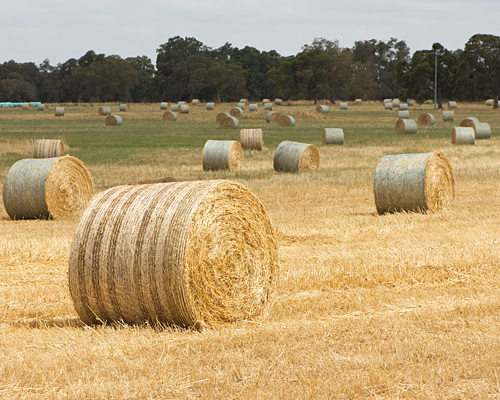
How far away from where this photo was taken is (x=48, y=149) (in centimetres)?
2577

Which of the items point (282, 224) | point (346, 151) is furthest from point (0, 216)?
point (346, 151)

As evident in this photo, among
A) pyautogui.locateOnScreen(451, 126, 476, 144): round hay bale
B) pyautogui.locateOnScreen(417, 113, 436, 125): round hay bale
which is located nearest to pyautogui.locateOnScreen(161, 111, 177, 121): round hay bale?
pyautogui.locateOnScreen(417, 113, 436, 125): round hay bale

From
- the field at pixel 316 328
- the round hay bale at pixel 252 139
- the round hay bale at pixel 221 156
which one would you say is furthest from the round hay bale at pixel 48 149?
the field at pixel 316 328

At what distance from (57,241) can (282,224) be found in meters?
3.79

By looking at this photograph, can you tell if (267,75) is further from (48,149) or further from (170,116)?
(48,149)

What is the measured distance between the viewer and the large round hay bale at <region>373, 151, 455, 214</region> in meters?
13.4

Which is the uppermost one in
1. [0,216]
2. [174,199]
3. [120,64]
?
[120,64]

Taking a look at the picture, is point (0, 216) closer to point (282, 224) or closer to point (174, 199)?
point (282, 224)

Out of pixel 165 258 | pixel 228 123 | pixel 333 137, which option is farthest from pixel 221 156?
pixel 228 123

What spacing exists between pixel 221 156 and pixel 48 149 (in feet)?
23.4

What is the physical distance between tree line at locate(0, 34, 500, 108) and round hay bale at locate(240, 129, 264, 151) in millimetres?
47149

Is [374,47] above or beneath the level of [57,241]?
above

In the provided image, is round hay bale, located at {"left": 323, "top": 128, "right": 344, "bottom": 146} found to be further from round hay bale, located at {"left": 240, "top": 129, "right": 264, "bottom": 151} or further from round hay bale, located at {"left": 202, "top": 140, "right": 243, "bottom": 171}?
round hay bale, located at {"left": 202, "top": 140, "right": 243, "bottom": 171}

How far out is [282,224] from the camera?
40.8 ft
